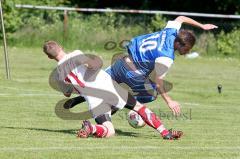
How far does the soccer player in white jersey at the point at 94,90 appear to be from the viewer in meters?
11.4

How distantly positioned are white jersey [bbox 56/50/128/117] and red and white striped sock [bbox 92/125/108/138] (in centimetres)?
34

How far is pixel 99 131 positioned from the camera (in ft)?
37.7

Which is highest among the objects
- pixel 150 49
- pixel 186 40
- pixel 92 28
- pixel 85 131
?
pixel 186 40

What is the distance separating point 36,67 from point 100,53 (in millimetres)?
4956

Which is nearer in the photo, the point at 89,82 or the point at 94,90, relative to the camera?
the point at 89,82

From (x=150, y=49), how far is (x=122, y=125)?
238 centimetres

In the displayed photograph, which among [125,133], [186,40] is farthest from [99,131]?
[186,40]

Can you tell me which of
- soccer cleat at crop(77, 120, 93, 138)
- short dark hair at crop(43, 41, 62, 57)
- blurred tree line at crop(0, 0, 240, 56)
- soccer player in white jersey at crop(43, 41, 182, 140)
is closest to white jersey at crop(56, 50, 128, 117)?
soccer player in white jersey at crop(43, 41, 182, 140)

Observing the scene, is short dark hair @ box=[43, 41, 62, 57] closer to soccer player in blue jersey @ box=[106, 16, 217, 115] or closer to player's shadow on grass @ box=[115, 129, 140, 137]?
soccer player in blue jersey @ box=[106, 16, 217, 115]

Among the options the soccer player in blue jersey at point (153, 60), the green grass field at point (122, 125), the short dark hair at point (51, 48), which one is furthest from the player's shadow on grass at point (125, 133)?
the short dark hair at point (51, 48)

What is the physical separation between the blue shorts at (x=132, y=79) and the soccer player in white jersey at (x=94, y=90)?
231 mm

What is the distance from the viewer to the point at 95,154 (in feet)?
32.0

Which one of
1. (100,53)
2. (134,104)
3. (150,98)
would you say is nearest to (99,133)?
(134,104)

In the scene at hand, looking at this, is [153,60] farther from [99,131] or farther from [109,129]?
[99,131]
